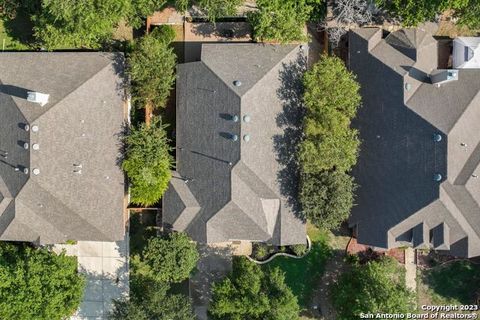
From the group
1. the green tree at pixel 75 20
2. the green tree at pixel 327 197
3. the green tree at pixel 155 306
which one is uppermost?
the green tree at pixel 75 20

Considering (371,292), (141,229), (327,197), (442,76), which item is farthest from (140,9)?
(371,292)

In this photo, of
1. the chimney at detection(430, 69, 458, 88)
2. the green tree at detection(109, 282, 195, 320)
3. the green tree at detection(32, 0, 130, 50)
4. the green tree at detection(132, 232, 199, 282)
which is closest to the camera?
the green tree at detection(32, 0, 130, 50)

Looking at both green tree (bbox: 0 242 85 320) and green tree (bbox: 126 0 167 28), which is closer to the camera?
green tree (bbox: 0 242 85 320)

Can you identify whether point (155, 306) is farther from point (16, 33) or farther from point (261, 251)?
point (16, 33)

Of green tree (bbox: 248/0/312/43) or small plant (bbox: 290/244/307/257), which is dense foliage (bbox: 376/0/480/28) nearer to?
green tree (bbox: 248/0/312/43)

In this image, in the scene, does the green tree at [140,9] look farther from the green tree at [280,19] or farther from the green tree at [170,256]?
the green tree at [170,256]

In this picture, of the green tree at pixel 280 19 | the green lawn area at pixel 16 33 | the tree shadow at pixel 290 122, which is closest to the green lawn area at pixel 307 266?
the tree shadow at pixel 290 122

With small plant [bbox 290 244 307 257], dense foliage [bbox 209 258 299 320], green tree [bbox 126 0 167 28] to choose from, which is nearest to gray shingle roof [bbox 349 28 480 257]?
small plant [bbox 290 244 307 257]
